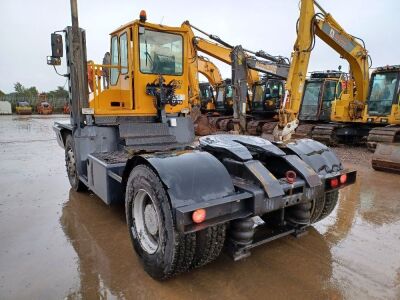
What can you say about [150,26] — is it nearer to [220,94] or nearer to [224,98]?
[224,98]

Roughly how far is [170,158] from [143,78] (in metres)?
2.79

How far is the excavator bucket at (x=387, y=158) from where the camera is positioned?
7.11 metres

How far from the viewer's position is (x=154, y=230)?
293cm

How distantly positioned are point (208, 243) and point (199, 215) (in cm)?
44

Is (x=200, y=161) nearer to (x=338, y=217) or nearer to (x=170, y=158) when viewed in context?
(x=170, y=158)

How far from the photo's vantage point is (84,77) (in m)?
4.84

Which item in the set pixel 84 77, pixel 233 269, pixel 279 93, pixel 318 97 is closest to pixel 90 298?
pixel 233 269

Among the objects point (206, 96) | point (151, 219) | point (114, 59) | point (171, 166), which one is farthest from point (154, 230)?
point (206, 96)

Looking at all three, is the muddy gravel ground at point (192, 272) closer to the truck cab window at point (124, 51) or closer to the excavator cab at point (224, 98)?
the truck cab window at point (124, 51)

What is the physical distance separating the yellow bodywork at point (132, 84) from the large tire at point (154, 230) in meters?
2.34

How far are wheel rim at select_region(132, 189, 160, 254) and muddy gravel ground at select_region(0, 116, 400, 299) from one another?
0.90 ft

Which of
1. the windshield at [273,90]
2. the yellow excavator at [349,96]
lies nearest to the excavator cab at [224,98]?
the windshield at [273,90]

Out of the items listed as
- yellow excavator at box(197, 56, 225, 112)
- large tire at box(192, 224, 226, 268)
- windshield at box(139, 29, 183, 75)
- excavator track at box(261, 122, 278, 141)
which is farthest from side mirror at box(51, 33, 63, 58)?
yellow excavator at box(197, 56, 225, 112)

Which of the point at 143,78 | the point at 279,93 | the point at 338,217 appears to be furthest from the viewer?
the point at 279,93
